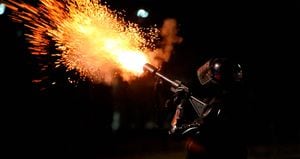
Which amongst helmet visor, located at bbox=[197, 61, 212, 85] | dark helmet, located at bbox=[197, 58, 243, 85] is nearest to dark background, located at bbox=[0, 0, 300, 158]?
helmet visor, located at bbox=[197, 61, 212, 85]

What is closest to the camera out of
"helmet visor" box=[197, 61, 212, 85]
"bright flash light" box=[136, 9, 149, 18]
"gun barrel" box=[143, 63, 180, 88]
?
"helmet visor" box=[197, 61, 212, 85]

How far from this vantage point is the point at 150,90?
15562mm

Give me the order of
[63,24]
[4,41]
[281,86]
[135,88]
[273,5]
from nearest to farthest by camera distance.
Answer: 1. [63,24]
2. [4,41]
3. [135,88]
4. [273,5]
5. [281,86]

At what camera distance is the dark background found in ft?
35.9

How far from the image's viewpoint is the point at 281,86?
753 inches

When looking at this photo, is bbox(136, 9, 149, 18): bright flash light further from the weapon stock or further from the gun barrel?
the weapon stock

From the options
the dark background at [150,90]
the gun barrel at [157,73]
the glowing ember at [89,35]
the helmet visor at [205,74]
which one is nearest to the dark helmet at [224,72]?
the helmet visor at [205,74]

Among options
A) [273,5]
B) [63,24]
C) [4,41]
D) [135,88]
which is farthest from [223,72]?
[273,5]

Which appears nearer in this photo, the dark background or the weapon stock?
the weapon stock

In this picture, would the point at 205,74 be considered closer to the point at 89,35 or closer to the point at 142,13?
the point at 89,35

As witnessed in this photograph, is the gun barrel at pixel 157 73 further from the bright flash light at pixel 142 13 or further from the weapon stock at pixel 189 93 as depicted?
the bright flash light at pixel 142 13

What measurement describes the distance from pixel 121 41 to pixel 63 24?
3.19ft

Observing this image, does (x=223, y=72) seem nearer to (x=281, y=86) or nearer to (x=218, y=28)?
(x=218, y=28)

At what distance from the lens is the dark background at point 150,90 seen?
10930mm
